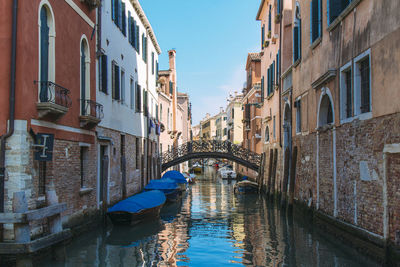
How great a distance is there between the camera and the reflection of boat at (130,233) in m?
10.1

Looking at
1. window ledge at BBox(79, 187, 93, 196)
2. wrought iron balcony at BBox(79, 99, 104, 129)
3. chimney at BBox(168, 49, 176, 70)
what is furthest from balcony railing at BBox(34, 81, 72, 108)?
chimney at BBox(168, 49, 176, 70)

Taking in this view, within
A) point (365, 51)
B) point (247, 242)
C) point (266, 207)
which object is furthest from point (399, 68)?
point (266, 207)

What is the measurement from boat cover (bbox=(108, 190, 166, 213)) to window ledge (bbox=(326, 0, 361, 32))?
6.99 metres

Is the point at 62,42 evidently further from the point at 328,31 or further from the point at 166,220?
the point at 166,220

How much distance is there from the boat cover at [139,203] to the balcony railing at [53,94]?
370 cm

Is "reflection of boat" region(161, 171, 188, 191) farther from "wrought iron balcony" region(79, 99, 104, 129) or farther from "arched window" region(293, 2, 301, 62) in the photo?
"wrought iron balcony" region(79, 99, 104, 129)

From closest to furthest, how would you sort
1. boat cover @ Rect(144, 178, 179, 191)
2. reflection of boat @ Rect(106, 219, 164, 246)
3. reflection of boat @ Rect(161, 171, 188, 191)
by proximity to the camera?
reflection of boat @ Rect(106, 219, 164, 246)
boat cover @ Rect(144, 178, 179, 191)
reflection of boat @ Rect(161, 171, 188, 191)

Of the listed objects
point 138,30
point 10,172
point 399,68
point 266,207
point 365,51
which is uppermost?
point 138,30

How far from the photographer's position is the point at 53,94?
8375mm

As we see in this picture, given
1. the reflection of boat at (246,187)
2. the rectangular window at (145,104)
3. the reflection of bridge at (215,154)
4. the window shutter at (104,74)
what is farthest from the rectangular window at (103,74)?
the reflection of bridge at (215,154)

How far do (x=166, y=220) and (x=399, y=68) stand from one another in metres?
9.47

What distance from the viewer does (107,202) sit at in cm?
1272

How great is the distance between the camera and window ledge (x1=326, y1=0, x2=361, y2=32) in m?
8.68

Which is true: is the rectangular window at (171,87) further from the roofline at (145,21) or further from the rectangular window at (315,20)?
the rectangular window at (315,20)
